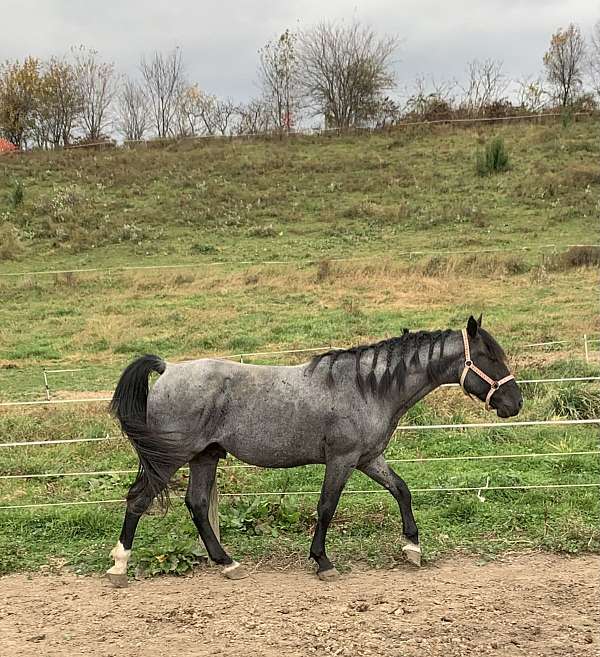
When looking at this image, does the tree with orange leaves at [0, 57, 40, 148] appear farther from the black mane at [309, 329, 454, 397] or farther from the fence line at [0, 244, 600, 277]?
the black mane at [309, 329, 454, 397]

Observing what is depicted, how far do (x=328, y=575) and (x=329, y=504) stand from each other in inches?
18.6

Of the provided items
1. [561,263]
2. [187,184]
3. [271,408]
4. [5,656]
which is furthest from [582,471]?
[187,184]

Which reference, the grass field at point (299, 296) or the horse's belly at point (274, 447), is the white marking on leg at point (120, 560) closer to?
the grass field at point (299, 296)

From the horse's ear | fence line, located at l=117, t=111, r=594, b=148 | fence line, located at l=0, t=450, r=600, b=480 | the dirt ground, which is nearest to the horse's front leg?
the dirt ground

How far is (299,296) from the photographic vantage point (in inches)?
645

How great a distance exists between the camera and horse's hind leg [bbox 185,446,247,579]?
502 cm

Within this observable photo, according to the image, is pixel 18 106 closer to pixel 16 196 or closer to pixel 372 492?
pixel 16 196

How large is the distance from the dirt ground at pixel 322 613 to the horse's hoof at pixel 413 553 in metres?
0.08

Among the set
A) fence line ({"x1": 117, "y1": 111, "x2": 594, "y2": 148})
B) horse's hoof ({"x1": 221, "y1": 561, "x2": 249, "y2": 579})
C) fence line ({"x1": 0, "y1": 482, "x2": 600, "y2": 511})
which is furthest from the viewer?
fence line ({"x1": 117, "y1": 111, "x2": 594, "y2": 148})

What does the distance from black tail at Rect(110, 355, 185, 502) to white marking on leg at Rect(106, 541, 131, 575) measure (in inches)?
13.8

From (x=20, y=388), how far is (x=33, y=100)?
3484 cm

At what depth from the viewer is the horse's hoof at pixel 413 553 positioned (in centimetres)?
504

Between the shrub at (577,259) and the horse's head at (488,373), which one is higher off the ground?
the shrub at (577,259)

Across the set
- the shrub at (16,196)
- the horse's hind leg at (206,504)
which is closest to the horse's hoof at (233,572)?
the horse's hind leg at (206,504)
